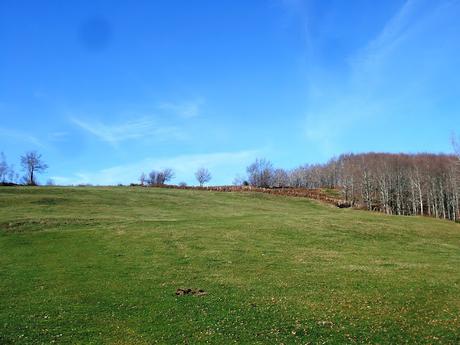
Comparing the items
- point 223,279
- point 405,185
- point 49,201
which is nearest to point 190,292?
point 223,279

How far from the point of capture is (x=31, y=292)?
71.2 feet

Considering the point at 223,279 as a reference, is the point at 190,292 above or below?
below

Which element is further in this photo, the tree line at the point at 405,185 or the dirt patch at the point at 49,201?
the tree line at the point at 405,185

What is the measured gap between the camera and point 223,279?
2441 centimetres

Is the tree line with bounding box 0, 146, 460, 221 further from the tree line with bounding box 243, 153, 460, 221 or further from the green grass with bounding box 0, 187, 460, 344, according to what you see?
the green grass with bounding box 0, 187, 460, 344

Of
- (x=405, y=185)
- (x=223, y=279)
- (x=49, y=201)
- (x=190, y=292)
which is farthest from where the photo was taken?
(x=405, y=185)

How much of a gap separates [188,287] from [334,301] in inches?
301

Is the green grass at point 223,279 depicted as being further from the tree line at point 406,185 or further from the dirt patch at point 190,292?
the tree line at point 406,185

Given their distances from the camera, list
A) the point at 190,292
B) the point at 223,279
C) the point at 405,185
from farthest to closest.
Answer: the point at 405,185 < the point at 223,279 < the point at 190,292

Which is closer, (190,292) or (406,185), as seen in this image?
(190,292)

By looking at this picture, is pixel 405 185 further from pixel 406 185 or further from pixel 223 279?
pixel 223 279

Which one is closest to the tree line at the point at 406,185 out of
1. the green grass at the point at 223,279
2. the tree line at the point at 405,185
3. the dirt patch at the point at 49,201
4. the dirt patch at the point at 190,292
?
the tree line at the point at 405,185

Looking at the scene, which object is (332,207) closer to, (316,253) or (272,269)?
(316,253)

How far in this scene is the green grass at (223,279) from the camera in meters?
16.4
